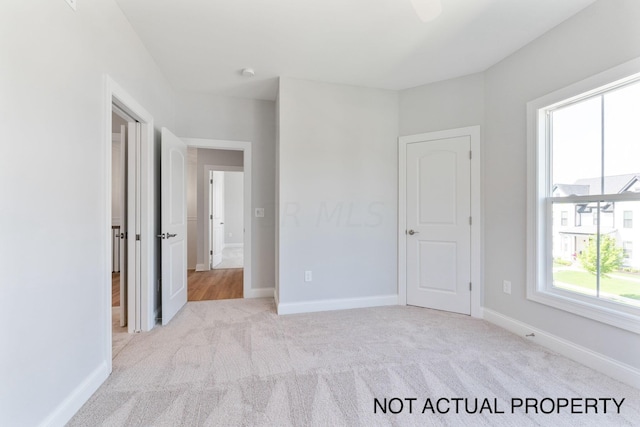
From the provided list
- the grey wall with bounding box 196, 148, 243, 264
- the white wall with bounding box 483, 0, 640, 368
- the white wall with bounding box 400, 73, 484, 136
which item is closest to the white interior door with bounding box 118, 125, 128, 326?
the grey wall with bounding box 196, 148, 243, 264

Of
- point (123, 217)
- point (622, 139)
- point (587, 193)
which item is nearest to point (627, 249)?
point (587, 193)

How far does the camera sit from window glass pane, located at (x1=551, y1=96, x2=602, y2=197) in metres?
1.97

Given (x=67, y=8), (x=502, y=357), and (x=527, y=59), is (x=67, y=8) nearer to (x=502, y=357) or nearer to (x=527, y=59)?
(x=527, y=59)

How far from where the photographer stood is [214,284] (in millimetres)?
4145

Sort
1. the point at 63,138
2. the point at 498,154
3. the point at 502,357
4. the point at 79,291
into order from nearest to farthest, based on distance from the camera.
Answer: the point at 63,138 → the point at 79,291 → the point at 502,357 → the point at 498,154

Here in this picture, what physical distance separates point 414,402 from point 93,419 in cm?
Result: 173

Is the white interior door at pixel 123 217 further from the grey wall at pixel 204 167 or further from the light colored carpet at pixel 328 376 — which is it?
the grey wall at pixel 204 167

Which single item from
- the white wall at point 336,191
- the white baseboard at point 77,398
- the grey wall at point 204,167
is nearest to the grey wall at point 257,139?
the white wall at point 336,191

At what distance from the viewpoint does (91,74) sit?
A: 162 cm

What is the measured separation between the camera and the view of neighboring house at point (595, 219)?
69.9 inches

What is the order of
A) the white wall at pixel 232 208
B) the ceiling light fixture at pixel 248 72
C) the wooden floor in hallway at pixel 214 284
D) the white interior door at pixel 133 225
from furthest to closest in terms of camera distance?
the white wall at pixel 232 208 → the wooden floor in hallway at pixel 214 284 → the ceiling light fixture at pixel 248 72 → the white interior door at pixel 133 225

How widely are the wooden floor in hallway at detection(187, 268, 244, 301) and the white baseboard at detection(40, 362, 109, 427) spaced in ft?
5.69

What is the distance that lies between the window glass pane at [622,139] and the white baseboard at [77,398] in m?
3.52

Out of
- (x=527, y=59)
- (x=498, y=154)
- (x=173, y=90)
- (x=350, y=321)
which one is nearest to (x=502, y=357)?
(x=350, y=321)
